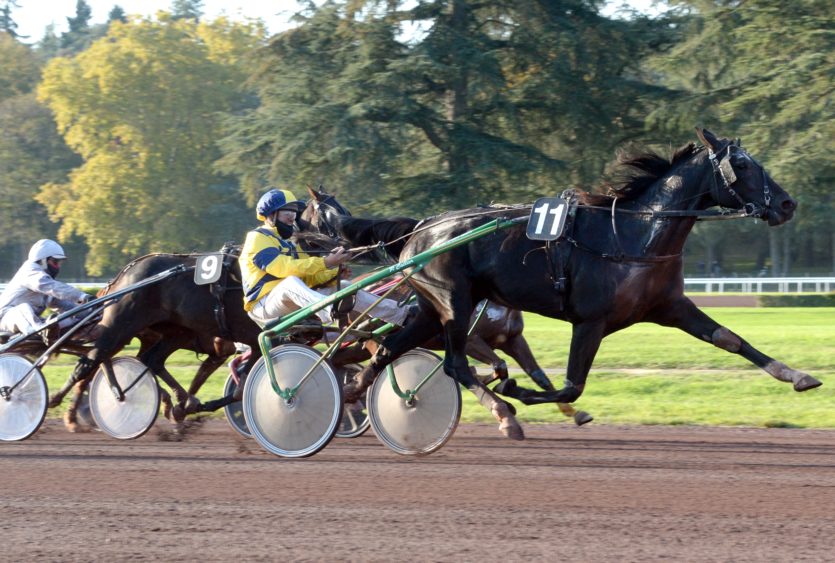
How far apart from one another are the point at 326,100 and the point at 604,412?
11100 mm

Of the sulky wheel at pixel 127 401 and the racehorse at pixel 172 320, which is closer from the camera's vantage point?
the racehorse at pixel 172 320

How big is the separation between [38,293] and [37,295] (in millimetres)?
18

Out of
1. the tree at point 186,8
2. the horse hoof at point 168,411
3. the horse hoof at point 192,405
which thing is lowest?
the horse hoof at point 168,411

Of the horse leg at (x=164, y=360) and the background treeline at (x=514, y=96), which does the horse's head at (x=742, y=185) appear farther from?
the background treeline at (x=514, y=96)

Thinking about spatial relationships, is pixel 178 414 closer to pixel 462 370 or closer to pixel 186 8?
pixel 462 370

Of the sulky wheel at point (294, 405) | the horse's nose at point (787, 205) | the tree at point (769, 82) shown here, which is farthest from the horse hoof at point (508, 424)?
the tree at point (769, 82)

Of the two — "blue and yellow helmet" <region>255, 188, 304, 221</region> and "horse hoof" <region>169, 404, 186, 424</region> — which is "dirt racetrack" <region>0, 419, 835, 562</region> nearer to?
"horse hoof" <region>169, 404, 186, 424</region>

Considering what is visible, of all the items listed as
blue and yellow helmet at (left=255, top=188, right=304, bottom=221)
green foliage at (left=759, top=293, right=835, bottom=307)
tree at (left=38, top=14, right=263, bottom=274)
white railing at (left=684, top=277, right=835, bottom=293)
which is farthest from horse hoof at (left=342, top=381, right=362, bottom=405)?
tree at (left=38, top=14, right=263, bottom=274)

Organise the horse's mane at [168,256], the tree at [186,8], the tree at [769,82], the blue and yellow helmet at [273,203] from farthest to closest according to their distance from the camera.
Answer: the tree at [186,8] → the tree at [769,82] → the horse's mane at [168,256] → the blue and yellow helmet at [273,203]

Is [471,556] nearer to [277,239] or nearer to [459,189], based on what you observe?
[277,239]

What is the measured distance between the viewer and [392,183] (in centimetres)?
1947

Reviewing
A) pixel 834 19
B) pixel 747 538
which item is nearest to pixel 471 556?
pixel 747 538

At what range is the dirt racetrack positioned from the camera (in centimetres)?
461

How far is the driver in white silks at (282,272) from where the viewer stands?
707cm
